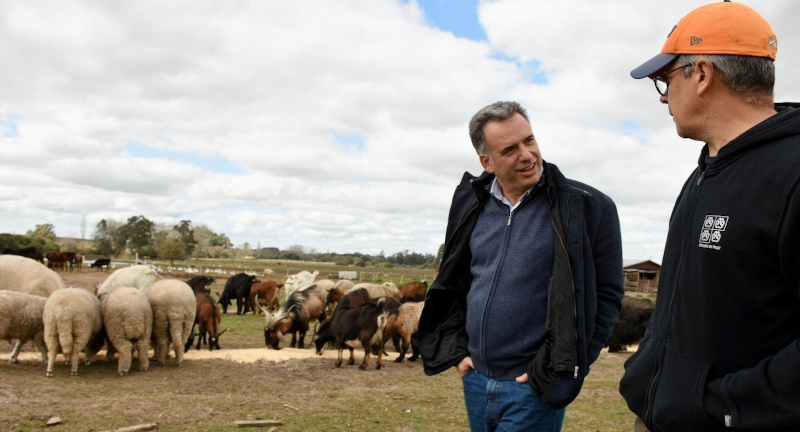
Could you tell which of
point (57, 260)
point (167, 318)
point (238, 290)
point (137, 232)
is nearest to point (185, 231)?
point (137, 232)

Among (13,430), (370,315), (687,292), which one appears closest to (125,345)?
(13,430)

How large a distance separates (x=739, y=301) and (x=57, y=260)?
5104 cm

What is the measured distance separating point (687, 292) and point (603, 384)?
9403 millimetres

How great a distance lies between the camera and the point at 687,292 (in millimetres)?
1864

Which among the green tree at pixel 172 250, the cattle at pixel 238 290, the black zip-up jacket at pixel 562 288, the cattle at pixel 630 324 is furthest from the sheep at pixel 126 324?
the green tree at pixel 172 250

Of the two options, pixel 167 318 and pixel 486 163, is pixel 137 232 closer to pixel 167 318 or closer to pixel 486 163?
pixel 167 318

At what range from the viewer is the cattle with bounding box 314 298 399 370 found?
1212 cm

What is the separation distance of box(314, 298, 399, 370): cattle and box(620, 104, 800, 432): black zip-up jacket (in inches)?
411

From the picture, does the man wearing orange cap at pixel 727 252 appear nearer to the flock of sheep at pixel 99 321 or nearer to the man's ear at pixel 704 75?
the man's ear at pixel 704 75

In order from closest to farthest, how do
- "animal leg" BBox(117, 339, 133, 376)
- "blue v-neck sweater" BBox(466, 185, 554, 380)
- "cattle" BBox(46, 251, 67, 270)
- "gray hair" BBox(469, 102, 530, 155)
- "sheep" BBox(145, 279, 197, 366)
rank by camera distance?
1. "blue v-neck sweater" BBox(466, 185, 554, 380)
2. "gray hair" BBox(469, 102, 530, 155)
3. "animal leg" BBox(117, 339, 133, 376)
4. "sheep" BBox(145, 279, 197, 366)
5. "cattle" BBox(46, 251, 67, 270)

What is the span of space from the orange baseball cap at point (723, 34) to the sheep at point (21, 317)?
11.2m

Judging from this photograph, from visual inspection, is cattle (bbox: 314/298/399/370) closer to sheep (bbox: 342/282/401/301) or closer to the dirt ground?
the dirt ground

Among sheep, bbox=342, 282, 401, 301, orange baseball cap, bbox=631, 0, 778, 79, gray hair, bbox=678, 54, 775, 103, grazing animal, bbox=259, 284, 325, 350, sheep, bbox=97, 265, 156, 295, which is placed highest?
orange baseball cap, bbox=631, 0, 778, 79

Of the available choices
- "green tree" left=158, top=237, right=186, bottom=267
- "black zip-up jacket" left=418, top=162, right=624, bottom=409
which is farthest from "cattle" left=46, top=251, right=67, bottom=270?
"black zip-up jacket" left=418, top=162, right=624, bottom=409
